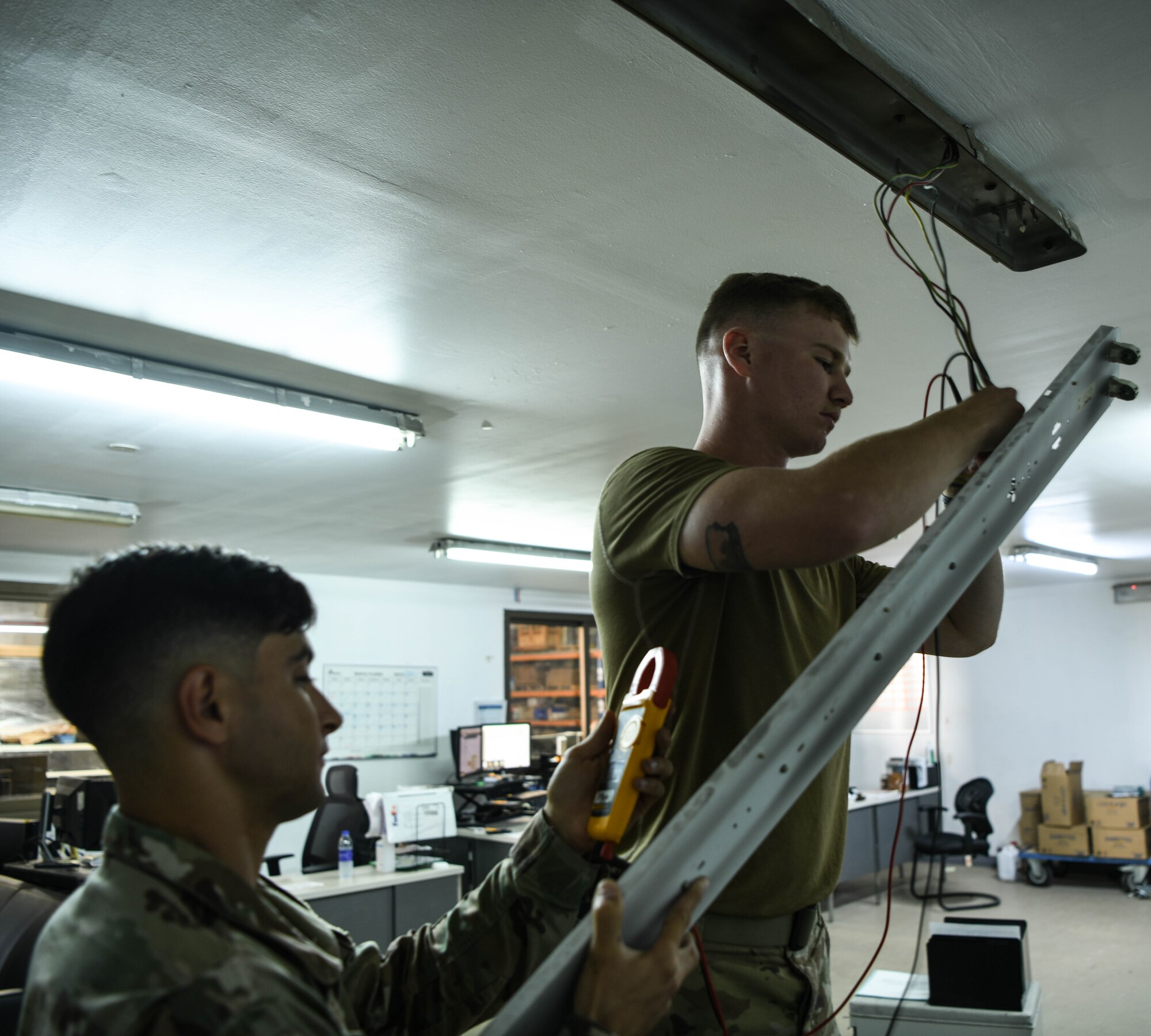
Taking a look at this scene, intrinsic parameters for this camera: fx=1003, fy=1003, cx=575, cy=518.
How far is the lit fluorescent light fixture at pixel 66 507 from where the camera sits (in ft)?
17.6

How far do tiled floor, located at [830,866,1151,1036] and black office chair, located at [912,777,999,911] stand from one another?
15cm

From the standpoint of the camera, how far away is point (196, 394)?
3.70 metres

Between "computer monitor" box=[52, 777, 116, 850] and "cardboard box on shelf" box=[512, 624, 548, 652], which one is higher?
"cardboard box on shelf" box=[512, 624, 548, 652]

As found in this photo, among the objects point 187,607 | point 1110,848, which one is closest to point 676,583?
point 187,607

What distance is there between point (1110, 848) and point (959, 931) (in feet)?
22.1

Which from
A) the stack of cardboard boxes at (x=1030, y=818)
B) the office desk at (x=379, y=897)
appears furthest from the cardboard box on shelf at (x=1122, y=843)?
the office desk at (x=379, y=897)

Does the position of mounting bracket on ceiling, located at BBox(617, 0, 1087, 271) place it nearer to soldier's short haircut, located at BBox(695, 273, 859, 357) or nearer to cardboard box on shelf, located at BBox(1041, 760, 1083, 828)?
soldier's short haircut, located at BBox(695, 273, 859, 357)

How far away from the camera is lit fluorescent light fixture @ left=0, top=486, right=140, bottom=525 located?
5.37 m

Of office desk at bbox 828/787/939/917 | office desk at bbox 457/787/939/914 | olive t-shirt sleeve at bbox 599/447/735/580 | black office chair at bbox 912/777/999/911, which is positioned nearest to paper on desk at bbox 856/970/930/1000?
olive t-shirt sleeve at bbox 599/447/735/580

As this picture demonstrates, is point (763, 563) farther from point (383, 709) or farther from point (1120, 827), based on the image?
point (1120, 827)

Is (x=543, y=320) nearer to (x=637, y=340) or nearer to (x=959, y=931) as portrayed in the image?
(x=637, y=340)

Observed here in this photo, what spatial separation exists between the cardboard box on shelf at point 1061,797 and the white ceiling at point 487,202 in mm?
5748

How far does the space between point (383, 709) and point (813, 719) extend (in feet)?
29.0

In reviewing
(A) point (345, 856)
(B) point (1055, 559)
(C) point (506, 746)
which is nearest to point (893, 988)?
(A) point (345, 856)
